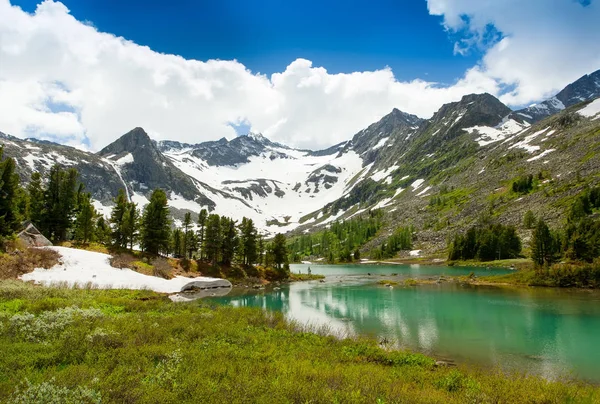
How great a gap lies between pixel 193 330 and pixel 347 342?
994cm

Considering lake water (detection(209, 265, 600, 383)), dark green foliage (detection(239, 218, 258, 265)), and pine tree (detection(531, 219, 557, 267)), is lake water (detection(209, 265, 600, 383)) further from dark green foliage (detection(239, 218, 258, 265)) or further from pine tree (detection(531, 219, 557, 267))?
dark green foliage (detection(239, 218, 258, 265))

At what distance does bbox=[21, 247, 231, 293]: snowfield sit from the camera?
144 ft

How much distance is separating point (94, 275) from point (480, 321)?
5097cm

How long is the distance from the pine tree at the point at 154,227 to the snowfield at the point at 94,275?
15.8 metres

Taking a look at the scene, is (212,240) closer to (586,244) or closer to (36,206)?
(36,206)

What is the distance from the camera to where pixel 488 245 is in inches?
4899

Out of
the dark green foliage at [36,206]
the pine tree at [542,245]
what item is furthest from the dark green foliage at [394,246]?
the dark green foliage at [36,206]

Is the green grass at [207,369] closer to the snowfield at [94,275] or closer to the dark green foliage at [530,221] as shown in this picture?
the snowfield at [94,275]

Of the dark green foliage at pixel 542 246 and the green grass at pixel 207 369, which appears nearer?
the green grass at pixel 207 369

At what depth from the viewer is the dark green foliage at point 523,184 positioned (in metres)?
170

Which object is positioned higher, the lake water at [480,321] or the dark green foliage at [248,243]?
the dark green foliage at [248,243]

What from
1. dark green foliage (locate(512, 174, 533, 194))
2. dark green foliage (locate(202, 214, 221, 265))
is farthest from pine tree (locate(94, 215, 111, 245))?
dark green foliage (locate(512, 174, 533, 194))

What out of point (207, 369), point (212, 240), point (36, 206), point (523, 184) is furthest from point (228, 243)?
point (523, 184)

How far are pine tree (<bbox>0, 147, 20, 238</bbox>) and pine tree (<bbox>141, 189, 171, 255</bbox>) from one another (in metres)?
28.7
